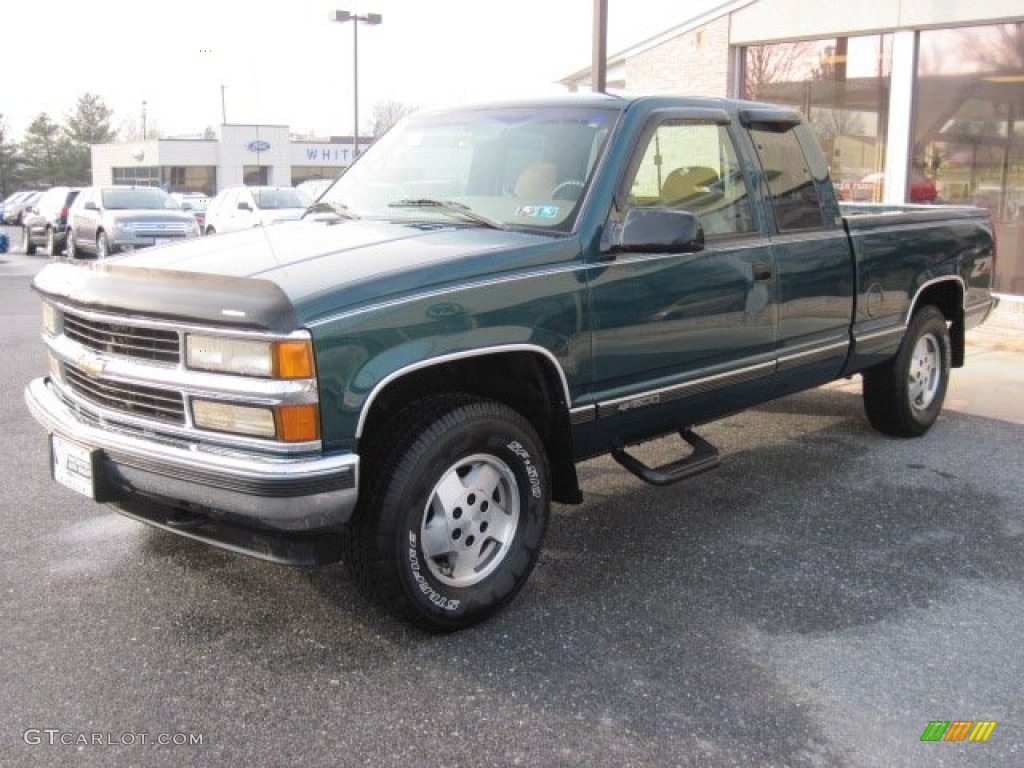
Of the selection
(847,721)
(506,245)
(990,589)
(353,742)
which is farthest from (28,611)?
(990,589)

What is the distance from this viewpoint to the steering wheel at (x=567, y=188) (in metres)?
4.21

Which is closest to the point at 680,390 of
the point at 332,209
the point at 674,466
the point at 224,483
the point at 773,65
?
the point at 674,466

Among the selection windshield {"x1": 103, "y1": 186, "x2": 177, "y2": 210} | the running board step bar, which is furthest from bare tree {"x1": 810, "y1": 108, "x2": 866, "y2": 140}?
windshield {"x1": 103, "y1": 186, "x2": 177, "y2": 210}

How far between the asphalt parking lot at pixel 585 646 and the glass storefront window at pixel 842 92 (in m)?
7.53

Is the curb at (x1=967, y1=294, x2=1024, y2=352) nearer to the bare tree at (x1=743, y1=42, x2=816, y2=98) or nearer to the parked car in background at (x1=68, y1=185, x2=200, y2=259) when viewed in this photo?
the bare tree at (x1=743, y1=42, x2=816, y2=98)

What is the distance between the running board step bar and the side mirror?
0.90 metres

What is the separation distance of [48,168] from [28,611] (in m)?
91.8

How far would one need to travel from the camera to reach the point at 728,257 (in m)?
4.64

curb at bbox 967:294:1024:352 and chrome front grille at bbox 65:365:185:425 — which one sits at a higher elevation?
chrome front grille at bbox 65:365:185:425

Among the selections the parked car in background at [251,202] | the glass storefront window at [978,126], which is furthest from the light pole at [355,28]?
the glass storefront window at [978,126]

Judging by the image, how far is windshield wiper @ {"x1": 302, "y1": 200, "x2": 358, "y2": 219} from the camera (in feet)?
15.3

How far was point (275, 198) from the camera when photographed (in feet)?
73.3

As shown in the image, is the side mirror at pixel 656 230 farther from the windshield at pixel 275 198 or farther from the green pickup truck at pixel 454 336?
the windshield at pixel 275 198

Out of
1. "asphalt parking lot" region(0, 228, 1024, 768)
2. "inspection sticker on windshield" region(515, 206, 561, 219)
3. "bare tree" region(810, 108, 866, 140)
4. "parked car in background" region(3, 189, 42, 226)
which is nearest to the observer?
"asphalt parking lot" region(0, 228, 1024, 768)
